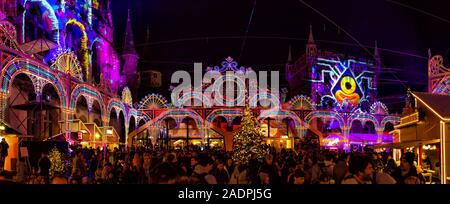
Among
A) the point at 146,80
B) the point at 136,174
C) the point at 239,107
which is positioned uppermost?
the point at 146,80

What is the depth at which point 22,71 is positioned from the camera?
55.1 ft

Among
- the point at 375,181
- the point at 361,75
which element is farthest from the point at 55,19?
the point at 361,75

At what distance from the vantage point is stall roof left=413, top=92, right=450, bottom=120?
1647 centimetres

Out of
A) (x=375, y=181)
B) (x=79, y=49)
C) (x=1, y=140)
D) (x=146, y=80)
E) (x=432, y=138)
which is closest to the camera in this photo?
(x=375, y=181)

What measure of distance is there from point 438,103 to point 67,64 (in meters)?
14.6

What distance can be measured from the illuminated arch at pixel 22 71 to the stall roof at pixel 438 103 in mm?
13739

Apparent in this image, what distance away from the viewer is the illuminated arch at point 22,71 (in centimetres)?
1589

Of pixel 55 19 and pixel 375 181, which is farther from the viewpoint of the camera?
pixel 55 19

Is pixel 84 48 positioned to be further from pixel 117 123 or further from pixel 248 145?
pixel 248 145

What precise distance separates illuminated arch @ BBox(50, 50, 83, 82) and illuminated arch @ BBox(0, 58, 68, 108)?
27.5 inches

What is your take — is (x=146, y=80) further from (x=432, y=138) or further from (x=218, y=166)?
(x=218, y=166)

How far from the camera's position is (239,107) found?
39781 millimetres

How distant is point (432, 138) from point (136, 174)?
1162 centimetres

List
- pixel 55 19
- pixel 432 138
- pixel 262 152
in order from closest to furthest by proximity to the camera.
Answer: pixel 432 138, pixel 262 152, pixel 55 19
